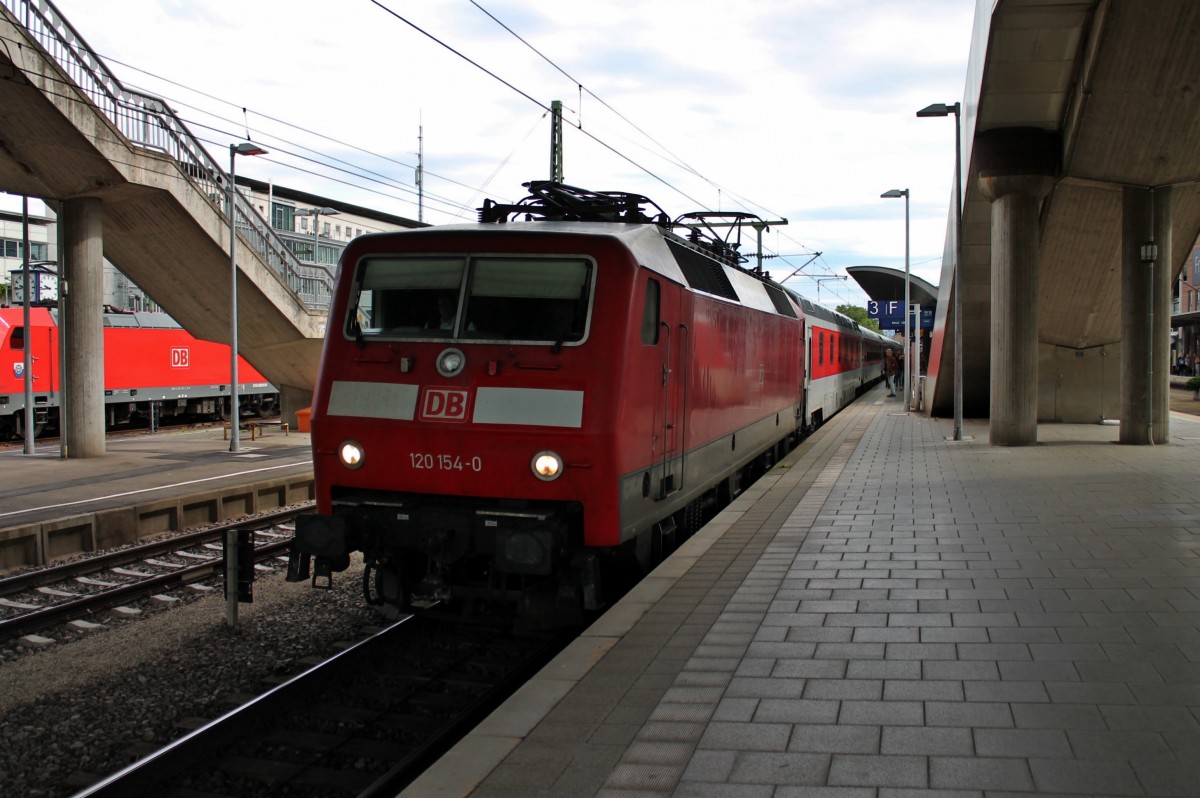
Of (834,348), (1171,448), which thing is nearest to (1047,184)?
(1171,448)

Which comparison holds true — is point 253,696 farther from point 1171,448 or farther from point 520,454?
point 1171,448

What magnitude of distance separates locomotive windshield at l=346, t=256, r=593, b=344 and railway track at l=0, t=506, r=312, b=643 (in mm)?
2868

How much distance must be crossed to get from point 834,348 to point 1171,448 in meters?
8.91

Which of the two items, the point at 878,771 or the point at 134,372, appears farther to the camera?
the point at 134,372

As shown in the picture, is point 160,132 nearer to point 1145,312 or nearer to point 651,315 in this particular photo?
point 651,315

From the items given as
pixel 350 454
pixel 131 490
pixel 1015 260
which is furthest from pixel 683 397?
pixel 1015 260

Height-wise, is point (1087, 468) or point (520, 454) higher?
point (520, 454)

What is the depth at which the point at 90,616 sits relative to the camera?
852 centimetres

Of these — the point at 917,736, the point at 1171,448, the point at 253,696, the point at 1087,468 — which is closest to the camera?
the point at 917,736

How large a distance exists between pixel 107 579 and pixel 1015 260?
14792mm

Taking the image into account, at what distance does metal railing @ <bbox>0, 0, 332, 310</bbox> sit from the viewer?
52.8 ft

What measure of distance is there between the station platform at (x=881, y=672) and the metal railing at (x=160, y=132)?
13.6 meters

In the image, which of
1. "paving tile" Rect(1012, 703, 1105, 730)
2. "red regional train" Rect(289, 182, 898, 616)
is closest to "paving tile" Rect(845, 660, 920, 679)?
"paving tile" Rect(1012, 703, 1105, 730)

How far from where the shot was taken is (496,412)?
649 cm
